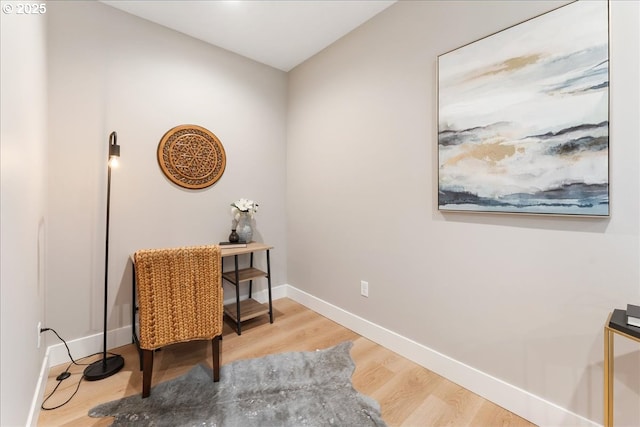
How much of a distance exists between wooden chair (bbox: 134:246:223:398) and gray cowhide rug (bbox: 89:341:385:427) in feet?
0.38

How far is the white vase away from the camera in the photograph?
264 centimetres

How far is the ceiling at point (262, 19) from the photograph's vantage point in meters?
2.07

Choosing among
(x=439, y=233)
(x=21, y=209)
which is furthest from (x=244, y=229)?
(x=439, y=233)

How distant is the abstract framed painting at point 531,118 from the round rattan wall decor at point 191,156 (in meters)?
1.95

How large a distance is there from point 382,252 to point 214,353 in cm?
136

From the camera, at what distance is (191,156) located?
8.12ft

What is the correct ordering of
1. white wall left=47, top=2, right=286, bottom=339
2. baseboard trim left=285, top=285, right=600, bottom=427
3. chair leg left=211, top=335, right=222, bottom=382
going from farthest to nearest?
white wall left=47, top=2, right=286, bottom=339
chair leg left=211, top=335, right=222, bottom=382
baseboard trim left=285, top=285, right=600, bottom=427

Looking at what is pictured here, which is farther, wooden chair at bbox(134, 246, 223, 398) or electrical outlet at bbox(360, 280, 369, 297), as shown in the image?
electrical outlet at bbox(360, 280, 369, 297)

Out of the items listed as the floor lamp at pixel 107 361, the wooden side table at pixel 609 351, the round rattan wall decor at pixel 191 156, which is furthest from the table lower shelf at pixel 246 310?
the wooden side table at pixel 609 351

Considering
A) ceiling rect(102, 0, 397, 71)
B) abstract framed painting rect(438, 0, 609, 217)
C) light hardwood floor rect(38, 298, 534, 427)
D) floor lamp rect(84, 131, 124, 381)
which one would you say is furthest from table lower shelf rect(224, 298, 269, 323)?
ceiling rect(102, 0, 397, 71)

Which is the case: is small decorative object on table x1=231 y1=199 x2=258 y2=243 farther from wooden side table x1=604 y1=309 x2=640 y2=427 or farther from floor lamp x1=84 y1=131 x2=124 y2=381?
wooden side table x1=604 y1=309 x2=640 y2=427

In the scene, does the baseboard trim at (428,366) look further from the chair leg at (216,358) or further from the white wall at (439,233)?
the chair leg at (216,358)

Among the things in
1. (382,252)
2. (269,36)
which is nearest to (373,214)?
(382,252)

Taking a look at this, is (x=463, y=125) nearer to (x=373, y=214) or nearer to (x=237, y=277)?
(x=373, y=214)
